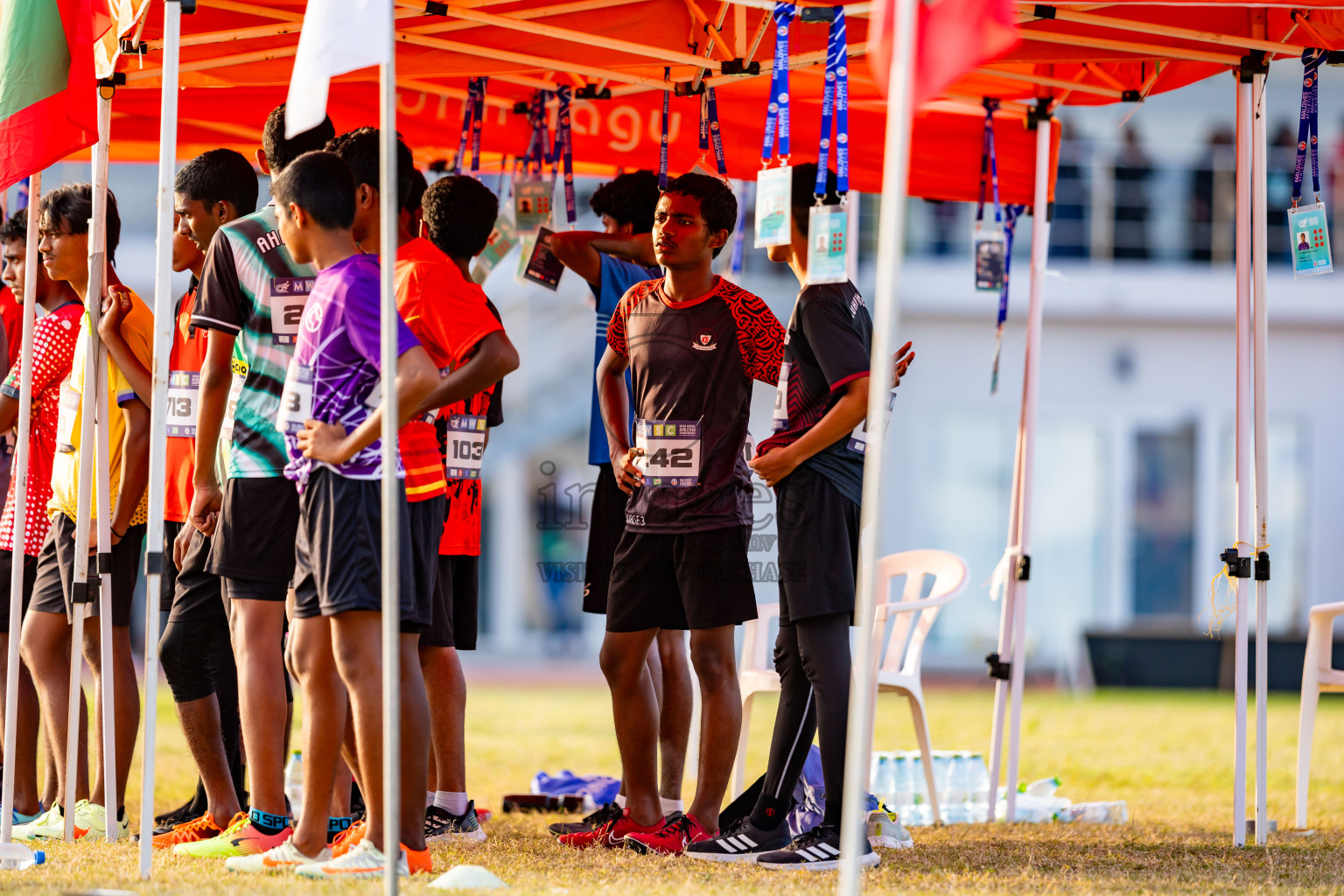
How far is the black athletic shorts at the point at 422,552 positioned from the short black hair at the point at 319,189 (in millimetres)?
636

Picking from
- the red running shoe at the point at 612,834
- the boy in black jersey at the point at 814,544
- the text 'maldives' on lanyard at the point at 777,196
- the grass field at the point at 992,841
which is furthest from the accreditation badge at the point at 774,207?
the red running shoe at the point at 612,834

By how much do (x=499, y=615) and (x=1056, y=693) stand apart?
5871 mm

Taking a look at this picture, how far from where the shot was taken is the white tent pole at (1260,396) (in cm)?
430

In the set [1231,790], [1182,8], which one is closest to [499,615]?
[1231,790]

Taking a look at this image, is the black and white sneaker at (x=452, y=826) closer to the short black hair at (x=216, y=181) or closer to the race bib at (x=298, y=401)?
the race bib at (x=298, y=401)

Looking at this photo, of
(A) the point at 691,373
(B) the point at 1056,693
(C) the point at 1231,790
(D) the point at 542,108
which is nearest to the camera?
(A) the point at 691,373

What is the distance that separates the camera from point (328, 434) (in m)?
3.17

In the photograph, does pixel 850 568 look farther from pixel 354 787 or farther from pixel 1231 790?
pixel 1231 790

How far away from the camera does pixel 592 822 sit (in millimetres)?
4426

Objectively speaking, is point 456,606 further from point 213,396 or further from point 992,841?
point 992,841

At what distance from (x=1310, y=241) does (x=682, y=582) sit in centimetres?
198

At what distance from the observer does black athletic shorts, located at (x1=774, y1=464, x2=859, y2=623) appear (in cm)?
371

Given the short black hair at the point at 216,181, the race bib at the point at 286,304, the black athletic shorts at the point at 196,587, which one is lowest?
the black athletic shorts at the point at 196,587

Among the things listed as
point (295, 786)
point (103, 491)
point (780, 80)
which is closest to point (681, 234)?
point (780, 80)
